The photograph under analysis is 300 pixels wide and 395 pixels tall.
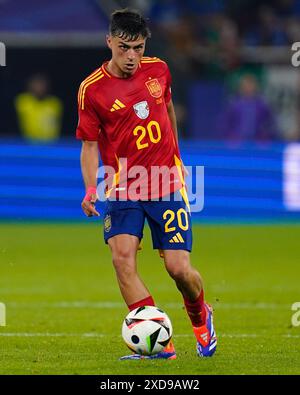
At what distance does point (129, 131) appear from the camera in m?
8.59

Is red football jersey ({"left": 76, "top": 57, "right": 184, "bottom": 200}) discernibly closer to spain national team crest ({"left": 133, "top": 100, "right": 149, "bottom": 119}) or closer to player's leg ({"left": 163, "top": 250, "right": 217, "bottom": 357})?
spain national team crest ({"left": 133, "top": 100, "right": 149, "bottom": 119})

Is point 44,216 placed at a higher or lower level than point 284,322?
higher

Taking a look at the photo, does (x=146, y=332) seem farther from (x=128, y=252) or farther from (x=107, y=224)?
(x=107, y=224)

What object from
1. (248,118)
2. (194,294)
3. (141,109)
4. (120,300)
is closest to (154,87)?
(141,109)

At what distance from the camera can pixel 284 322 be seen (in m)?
10.8

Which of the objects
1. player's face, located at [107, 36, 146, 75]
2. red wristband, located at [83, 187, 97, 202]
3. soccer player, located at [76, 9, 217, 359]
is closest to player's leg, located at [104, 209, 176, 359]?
soccer player, located at [76, 9, 217, 359]

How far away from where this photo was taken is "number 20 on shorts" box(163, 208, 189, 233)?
8578 millimetres

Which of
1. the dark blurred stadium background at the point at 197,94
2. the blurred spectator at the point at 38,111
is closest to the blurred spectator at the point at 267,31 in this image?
the dark blurred stadium background at the point at 197,94

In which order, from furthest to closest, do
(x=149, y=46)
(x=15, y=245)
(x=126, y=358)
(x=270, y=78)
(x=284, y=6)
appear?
(x=284, y=6), (x=270, y=78), (x=149, y=46), (x=15, y=245), (x=126, y=358)

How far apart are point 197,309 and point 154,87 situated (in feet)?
5.40

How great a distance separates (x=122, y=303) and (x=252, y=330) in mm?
2314

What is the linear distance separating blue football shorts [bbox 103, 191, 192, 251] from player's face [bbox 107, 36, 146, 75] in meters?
0.97
